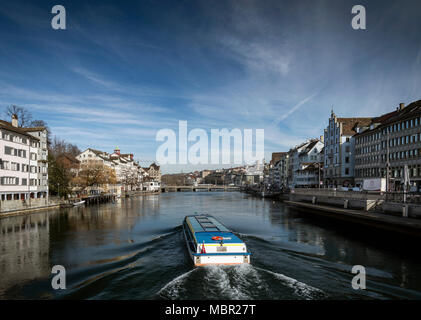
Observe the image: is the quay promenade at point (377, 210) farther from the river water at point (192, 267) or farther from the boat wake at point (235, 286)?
the boat wake at point (235, 286)

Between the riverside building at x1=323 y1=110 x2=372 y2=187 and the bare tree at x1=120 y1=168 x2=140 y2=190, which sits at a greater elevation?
the riverside building at x1=323 y1=110 x2=372 y2=187

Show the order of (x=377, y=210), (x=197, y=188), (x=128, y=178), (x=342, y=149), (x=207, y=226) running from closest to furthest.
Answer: (x=207, y=226) → (x=377, y=210) → (x=342, y=149) → (x=128, y=178) → (x=197, y=188)

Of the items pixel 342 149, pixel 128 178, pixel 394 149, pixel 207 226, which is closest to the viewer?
pixel 207 226

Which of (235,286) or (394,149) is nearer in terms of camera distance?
(235,286)

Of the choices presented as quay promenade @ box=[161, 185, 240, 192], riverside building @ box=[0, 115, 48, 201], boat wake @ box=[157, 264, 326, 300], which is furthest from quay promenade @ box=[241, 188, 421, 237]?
quay promenade @ box=[161, 185, 240, 192]

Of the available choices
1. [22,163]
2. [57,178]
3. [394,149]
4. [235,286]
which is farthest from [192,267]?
[57,178]

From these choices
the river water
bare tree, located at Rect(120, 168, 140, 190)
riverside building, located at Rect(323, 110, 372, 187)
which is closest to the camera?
the river water

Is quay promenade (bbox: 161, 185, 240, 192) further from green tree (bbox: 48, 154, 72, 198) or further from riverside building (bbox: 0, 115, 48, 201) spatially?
riverside building (bbox: 0, 115, 48, 201)

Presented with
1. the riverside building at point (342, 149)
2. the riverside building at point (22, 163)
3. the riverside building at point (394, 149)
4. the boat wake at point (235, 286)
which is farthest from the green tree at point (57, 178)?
the riverside building at point (342, 149)

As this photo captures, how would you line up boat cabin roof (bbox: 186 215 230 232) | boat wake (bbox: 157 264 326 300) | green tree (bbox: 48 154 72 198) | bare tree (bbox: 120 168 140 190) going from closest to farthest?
boat wake (bbox: 157 264 326 300), boat cabin roof (bbox: 186 215 230 232), green tree (bbox: 48 154 72 198), bare tree (bbox: 120 168 140 190)

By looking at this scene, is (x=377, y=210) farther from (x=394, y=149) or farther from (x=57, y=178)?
(x=57, y=178)

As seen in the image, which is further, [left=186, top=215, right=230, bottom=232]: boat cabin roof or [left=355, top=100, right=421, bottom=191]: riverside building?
[left=355, top=100, right=421, bottom=191]: riverside building

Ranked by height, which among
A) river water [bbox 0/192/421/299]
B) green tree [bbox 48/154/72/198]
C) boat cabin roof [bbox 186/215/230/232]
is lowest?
river water [bbox 0/192/421/299]
